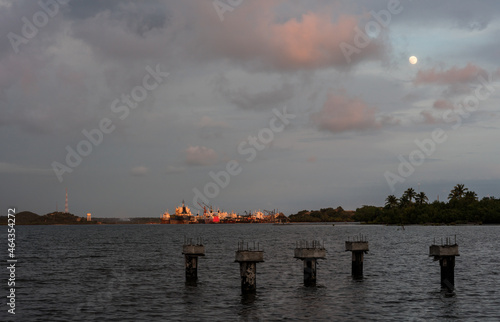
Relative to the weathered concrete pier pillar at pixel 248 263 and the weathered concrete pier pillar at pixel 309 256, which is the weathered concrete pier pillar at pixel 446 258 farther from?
the weathered concrete pier pillar at pixel 248 263

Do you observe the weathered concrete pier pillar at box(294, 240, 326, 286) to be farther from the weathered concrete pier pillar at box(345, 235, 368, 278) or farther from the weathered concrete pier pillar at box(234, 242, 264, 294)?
the weathered concrete pier pillar at box(345, 235, 368, 278)

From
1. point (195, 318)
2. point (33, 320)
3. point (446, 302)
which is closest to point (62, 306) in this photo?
point (33, 320)

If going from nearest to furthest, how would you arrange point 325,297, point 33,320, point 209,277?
point 33,320 < point 325,297 < point 209,277

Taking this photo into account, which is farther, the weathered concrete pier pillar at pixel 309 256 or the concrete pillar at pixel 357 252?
the concrete pillar at pixel 357 252

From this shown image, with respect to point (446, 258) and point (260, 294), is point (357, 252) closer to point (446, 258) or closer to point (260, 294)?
point (446, 258)

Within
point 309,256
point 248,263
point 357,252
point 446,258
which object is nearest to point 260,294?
point 248,263

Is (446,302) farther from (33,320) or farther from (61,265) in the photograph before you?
(61,265)

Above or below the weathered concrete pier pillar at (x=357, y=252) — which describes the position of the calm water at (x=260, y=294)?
below

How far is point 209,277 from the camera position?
58281 millimetres

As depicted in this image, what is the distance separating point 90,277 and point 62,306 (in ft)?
65.2

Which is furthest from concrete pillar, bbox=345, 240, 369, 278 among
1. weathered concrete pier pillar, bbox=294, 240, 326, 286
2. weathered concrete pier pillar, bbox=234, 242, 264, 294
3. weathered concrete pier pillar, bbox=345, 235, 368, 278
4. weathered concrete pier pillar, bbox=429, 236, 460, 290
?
weathered concrete pier pillar, bbox=234, 242, 264, 294

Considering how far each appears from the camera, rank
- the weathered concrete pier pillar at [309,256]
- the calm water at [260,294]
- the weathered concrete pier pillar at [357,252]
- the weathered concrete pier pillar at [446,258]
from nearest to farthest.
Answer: the calm water at [260,294]
the weathered concrete pier pillar at [309,256]
the weathered concrete pier pillar at [446,258]
the weathered concrete pier pillar at [357,252]

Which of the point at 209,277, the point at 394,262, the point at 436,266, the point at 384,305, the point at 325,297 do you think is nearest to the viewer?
the point at 384,305

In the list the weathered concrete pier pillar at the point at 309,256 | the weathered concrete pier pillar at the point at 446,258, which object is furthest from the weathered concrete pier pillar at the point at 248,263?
the weathered concrete pier pillar at the point at 446,258
